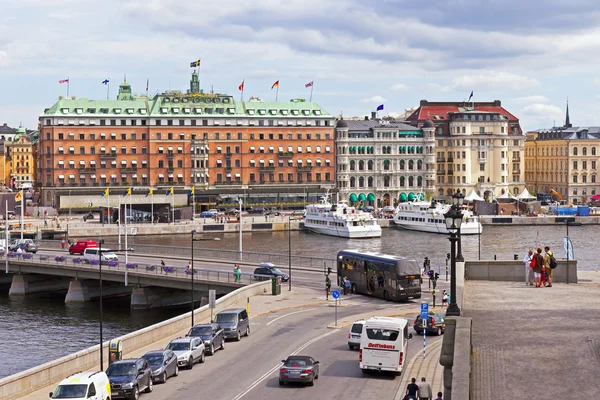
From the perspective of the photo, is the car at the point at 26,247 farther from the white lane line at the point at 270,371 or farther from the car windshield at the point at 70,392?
the car windshield at the point at 70,392

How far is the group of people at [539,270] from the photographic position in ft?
101

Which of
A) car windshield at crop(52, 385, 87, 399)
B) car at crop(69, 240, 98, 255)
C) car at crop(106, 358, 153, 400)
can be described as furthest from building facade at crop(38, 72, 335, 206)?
car windshield at crop(52, 385, 87, 399)

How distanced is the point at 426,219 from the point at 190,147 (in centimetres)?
4363

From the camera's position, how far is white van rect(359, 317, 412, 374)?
3750 cm

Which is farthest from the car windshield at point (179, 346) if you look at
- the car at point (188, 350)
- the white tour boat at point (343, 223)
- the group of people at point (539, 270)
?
the white tour boat at point (343, 223)

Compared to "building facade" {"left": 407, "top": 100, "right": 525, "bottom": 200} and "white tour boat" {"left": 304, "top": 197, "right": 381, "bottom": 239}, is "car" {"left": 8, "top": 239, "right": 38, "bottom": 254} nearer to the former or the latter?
"white tour boat" {"left": 304, "top": 197, "right": 381, "bottom": 239}

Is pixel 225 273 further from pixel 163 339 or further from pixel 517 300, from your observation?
pixel 517 300

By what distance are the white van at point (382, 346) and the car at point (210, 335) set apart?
800 cm

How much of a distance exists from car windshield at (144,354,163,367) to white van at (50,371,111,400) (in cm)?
526

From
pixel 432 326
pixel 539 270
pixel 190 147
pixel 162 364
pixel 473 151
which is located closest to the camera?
pixel 539 270

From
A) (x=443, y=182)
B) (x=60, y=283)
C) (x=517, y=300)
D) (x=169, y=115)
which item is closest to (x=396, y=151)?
(x=443, y=182)

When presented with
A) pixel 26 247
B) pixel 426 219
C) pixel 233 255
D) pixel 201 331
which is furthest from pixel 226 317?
pixel 426 219

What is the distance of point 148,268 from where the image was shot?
244ft

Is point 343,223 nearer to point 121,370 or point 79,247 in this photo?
point 79,247
